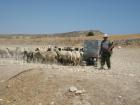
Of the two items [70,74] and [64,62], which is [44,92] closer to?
[70,74]

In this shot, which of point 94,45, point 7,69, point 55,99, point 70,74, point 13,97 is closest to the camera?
point 55,99

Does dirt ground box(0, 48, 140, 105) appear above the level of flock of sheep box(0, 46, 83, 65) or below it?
below

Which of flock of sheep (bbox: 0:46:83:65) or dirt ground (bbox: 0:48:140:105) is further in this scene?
flock of sheep (bbox: 0:46:83:65)

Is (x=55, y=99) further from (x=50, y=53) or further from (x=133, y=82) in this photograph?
(x=50, y=53)

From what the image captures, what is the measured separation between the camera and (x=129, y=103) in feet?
45.3

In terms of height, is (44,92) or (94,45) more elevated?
(94,45)

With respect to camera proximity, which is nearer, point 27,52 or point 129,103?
point 129,103

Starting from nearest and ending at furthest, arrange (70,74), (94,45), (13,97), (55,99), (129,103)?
(129,103) → (55,99) → (13,97) → (70,74) → (94,45)

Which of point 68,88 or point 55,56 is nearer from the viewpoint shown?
point 68,88

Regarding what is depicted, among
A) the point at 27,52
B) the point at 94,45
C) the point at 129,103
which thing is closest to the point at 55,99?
the point at 129,103

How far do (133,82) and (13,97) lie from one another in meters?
5.29

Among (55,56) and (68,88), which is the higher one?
(55,56)

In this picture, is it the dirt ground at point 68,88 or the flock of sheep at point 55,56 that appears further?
the flock of sheep at point 55,56

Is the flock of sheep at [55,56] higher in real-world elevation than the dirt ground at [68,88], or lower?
higher
